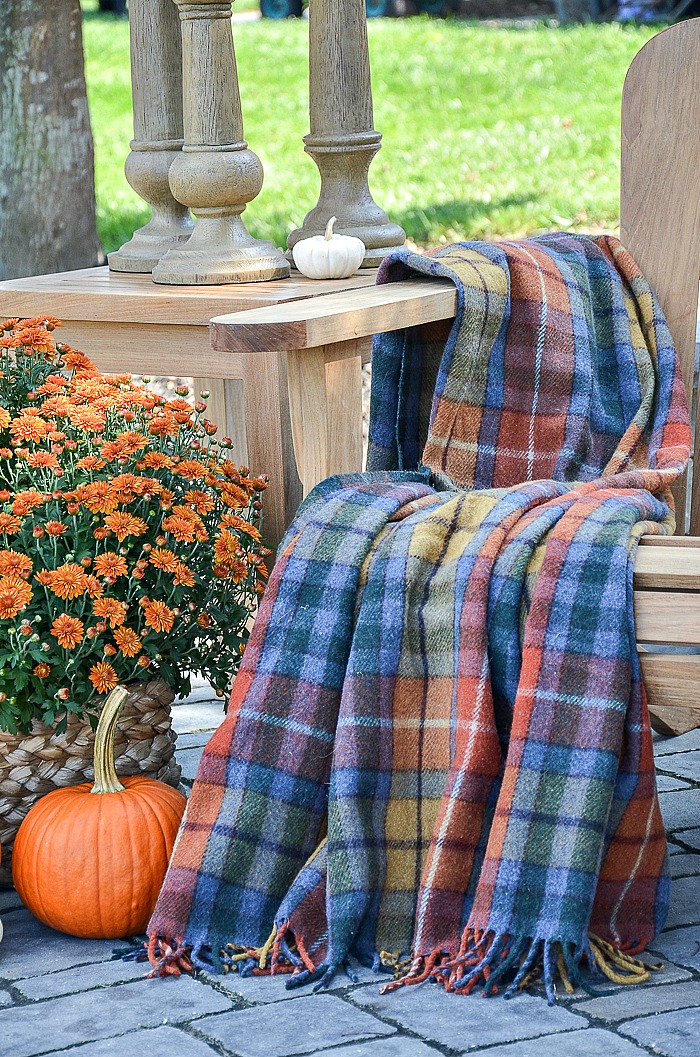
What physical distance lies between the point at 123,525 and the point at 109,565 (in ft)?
0.20

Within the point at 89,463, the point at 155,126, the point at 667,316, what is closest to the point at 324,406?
the point at 89,463

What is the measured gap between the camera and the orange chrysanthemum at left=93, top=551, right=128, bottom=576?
2.10m

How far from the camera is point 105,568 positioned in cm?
211

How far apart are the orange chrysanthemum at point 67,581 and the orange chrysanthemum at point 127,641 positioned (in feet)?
0.27

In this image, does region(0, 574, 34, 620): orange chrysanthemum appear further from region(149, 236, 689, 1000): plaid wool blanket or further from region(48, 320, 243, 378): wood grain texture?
region(48, 320, 243, 378): wood grain texture

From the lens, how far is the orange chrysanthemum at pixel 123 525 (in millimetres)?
2115

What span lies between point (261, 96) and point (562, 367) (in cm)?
862

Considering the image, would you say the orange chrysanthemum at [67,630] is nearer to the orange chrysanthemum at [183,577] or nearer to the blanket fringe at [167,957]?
the orange chrysanthemum at [183,577]

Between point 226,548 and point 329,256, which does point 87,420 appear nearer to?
point 226,548

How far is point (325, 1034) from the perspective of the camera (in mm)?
1790

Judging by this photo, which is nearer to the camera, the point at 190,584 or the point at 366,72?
the point at 190,584

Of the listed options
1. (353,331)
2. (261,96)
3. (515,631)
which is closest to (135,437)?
(353,331)

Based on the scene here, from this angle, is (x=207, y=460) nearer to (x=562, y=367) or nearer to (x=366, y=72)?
(x=562, y=367)

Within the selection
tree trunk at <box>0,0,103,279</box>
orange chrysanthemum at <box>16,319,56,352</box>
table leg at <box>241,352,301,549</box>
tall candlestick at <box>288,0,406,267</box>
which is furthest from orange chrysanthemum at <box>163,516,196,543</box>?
tree trunk at <box>0,0,103,279</box>
